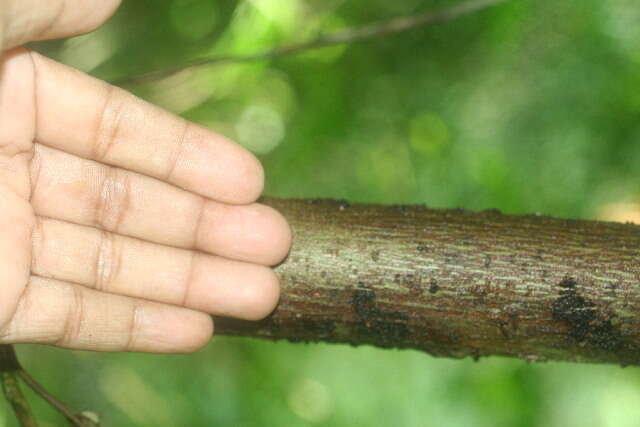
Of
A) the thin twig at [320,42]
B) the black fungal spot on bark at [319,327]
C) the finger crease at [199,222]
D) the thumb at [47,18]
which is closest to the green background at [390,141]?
the thin twig at [320,42]

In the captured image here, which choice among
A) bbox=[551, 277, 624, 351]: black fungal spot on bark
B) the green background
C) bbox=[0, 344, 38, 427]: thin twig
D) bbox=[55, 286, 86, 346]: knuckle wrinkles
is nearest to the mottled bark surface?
bbox=[551, 277, 624, 351]: black fungal spot on bark

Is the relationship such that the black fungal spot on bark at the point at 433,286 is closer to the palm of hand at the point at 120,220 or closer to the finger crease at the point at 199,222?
the palm of hand at the point at 120,220

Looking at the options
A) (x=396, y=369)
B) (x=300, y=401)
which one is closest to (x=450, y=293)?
(x=396, y=369)

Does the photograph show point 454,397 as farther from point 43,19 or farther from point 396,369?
point 43,19

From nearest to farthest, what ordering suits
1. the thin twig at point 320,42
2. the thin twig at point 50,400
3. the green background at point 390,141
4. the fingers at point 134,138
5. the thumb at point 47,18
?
the thumb at point 47,18 < the thin twig at point 50,400 < the fingers at point 134,138 < the thin twig at point 320,42 < the green background at point 390,141

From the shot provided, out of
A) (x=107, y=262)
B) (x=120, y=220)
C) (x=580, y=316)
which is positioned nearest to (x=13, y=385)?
(x=107, y=262)

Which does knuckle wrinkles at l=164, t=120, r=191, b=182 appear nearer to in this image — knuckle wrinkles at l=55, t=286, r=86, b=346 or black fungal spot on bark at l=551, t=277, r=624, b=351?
knuckle wrinkles at l=55, t=286, r=86, b=346
